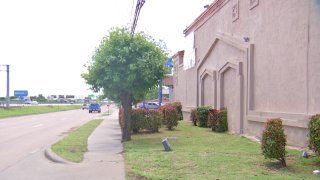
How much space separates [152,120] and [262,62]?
736 cm

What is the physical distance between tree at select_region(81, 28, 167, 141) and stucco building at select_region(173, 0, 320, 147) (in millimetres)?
3688

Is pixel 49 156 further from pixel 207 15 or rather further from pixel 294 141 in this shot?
pixel 207 15

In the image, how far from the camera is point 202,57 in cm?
2878

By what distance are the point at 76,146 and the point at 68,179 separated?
22.9 feet

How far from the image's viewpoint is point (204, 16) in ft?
93.6

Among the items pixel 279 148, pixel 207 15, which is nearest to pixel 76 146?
pixel 279 148

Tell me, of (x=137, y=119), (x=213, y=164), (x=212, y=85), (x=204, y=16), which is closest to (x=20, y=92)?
(x=204, y=16)

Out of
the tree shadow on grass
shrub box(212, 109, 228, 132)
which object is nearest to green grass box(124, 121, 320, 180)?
the tree shadow on grass

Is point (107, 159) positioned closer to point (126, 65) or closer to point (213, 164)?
point (213, 164)

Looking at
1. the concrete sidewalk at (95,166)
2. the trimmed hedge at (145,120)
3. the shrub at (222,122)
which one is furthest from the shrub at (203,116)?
the concrete sidewalk at (95,166)

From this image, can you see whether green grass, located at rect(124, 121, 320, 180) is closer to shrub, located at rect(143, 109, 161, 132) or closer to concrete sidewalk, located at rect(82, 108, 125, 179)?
concrete sidewalk, located at rect(82, 108, 125, 179)

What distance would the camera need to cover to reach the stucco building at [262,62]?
1352 cm

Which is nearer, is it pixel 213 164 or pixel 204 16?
pixel 213 164

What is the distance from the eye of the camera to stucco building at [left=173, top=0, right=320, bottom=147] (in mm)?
13516
